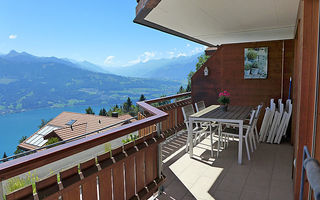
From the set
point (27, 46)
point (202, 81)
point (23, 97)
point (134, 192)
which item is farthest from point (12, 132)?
point (27, 46)

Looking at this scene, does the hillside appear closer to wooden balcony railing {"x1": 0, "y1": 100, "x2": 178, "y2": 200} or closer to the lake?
the lake

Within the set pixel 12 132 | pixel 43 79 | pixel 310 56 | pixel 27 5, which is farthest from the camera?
pixel 27 5

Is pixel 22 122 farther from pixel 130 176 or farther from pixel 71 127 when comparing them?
pixel 130 176

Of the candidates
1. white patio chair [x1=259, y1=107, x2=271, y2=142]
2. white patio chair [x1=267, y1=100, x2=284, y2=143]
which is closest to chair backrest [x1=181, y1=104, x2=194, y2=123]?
white patio chair [x1=259, y1=107, x2=271, y2=142]

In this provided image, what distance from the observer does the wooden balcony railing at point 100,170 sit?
1.35 metres

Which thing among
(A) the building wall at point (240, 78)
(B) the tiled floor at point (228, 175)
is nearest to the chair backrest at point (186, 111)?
(B) the tiled floor at point (228, 175)

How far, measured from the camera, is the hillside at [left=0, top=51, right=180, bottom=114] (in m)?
49.2

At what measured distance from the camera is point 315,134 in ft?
5.32

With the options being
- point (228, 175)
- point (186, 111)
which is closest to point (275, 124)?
point (186, 111)

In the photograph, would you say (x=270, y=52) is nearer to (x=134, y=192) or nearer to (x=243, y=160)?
(x=243, y=160)

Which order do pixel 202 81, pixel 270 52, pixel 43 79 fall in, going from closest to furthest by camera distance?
pixel 270 52
pixel 202 81
pixel 43 79

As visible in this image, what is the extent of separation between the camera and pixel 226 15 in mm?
4234

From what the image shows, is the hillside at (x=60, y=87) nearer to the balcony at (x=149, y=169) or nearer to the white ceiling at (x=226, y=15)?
the white ceiling at (x=226, y=15)

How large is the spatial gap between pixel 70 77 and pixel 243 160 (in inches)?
2405
